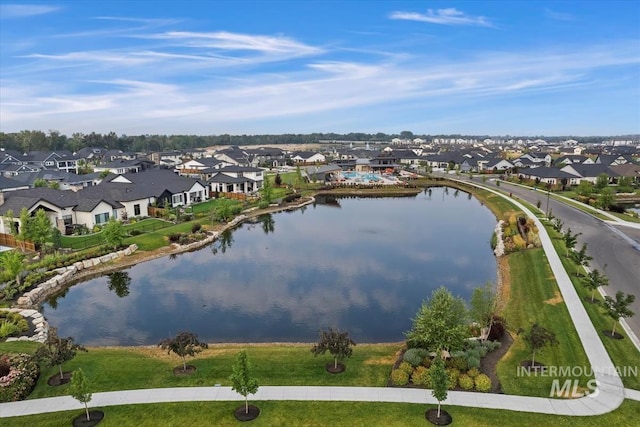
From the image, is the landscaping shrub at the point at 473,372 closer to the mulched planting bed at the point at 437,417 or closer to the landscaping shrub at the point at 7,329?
the mulched planting bed at the point at 437,417

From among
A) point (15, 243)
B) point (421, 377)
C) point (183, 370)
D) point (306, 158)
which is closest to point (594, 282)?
point (421, 377)

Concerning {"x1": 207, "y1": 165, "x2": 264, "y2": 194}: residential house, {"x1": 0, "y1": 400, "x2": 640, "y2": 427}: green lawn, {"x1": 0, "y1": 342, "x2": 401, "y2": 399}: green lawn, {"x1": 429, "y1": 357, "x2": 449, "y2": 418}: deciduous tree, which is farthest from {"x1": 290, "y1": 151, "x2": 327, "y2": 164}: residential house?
{"x1": 429, "y1": 357, "x2": 449, "y2": 418}: deciduous tree

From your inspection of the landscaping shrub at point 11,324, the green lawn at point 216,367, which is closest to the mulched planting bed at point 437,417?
the green lawn at point 216,367

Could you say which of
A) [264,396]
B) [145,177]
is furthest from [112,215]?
[264,396]

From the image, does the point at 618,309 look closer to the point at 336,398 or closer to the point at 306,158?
the point at 336,398

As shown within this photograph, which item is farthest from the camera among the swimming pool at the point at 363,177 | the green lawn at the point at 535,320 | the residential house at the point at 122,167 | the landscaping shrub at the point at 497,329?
the swimming pool at the point at 363,177

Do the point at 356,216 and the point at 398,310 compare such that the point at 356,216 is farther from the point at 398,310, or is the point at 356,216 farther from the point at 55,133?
the point at 55,133
